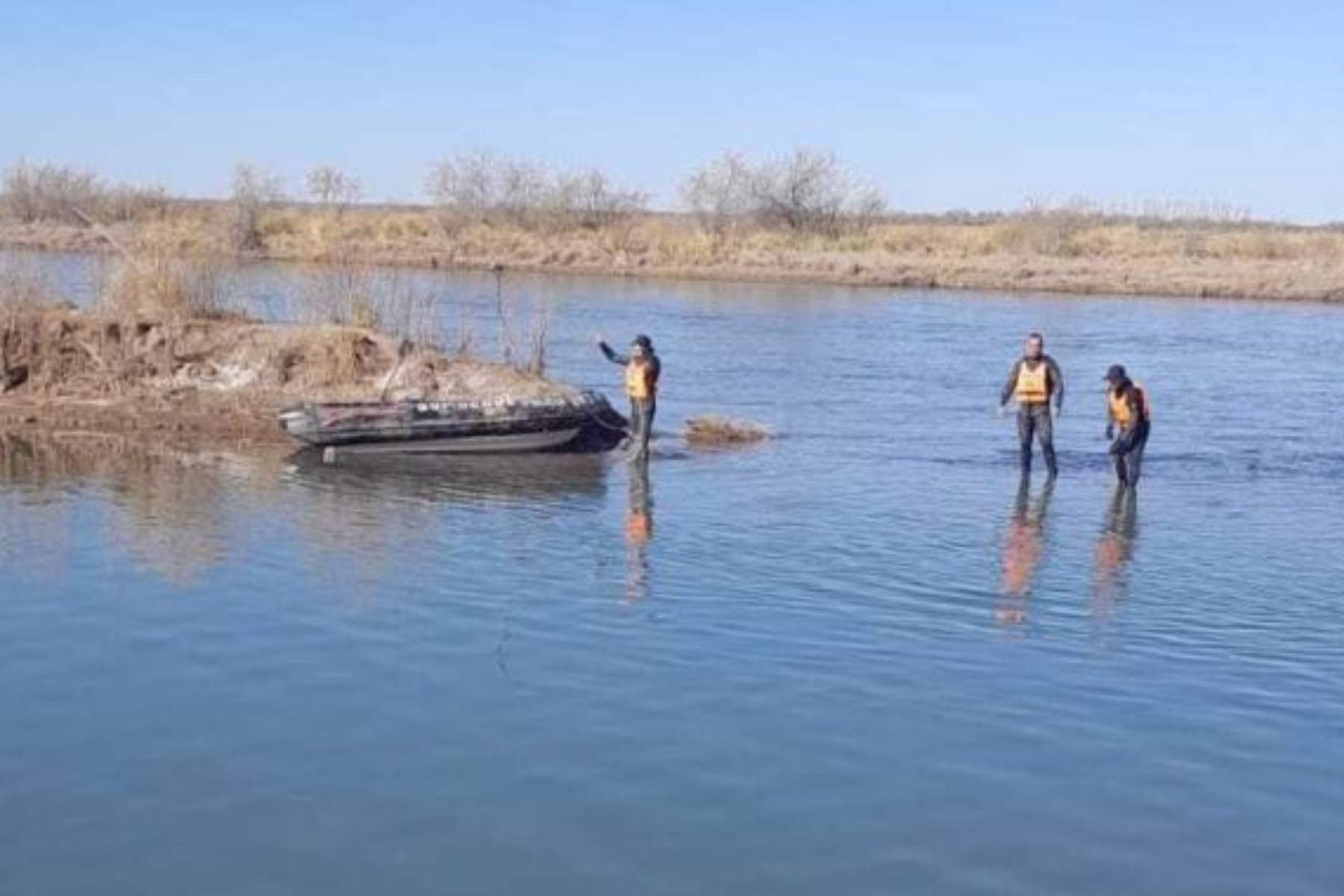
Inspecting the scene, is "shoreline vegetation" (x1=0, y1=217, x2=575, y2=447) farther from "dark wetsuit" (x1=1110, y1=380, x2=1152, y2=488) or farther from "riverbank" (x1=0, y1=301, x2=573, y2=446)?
"dark wetsuit" (x1=1110, y1=380, x2=1152, y2=488)

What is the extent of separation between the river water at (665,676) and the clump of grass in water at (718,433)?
1.33 metres

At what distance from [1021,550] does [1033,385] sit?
5607 millimetres

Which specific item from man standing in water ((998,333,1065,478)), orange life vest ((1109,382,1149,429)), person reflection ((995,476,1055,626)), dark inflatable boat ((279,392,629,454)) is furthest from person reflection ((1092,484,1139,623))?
dark inflatable boat ((279,392,629,454))

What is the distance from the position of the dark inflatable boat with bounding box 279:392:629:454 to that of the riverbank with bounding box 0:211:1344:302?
33.4m

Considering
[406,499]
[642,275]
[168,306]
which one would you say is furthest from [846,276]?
[406,499]

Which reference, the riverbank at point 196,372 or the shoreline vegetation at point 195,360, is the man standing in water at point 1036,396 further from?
the riverbank at point 196,372

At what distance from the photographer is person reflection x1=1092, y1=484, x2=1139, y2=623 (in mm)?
15195

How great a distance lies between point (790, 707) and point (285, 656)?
11.8ft

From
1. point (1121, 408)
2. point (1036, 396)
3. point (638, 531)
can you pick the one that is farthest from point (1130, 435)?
point (638, 531)

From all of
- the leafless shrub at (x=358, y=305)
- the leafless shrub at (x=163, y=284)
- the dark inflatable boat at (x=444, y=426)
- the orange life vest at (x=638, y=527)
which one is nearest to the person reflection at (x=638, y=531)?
the orange life vest at (x=638, y=527)

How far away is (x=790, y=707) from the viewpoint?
1176 cm

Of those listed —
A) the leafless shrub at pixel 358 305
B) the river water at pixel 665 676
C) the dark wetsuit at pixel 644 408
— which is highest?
the leafless shrub at pixel 358 305

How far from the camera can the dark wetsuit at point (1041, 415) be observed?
2259cm

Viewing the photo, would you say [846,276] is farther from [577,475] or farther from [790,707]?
[790,707]
